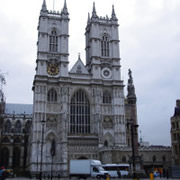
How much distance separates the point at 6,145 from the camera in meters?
70.6

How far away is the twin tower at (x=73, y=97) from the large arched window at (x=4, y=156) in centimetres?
1734

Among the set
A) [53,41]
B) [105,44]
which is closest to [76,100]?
[53,41]

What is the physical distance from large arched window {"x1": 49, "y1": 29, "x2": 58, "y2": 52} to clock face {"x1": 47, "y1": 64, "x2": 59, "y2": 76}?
366 cm

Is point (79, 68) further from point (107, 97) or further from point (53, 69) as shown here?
point (107, 97)

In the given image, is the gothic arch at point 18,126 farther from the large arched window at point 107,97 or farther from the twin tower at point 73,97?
the large arched window at point 107,97

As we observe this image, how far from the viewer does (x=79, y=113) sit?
5603 cm

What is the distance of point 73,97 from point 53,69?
706cm

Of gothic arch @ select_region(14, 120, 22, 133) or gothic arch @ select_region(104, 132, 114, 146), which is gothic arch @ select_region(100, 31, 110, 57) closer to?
gothic arch @ select_region(104, 132, 114, 146)

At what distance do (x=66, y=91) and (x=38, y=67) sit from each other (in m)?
7.41

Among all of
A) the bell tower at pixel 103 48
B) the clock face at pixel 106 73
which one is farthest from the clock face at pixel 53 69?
the clock face at pixel 106 73

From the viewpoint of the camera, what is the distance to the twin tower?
51688 mm

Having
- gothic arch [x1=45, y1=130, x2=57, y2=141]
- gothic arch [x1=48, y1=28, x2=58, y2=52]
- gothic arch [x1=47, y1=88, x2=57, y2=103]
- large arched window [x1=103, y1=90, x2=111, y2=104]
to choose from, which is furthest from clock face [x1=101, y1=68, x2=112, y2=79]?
gothic arch [x1=45, y1=130, x2=57, y2=141]

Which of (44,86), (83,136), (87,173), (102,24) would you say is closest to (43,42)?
(44,86)

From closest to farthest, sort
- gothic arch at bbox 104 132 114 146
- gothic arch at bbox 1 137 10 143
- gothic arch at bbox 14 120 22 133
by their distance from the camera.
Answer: gothic arch at bbox 104 132 114 146, gothic arch at bbox 1 137 10 143, gothic arch at bbox 14 120 22 133
